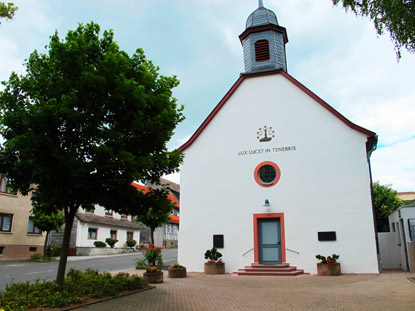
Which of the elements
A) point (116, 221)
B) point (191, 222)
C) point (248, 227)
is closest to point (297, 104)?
point (248, 227)

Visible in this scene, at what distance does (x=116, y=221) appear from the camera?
123ft

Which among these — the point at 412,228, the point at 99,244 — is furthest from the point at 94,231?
the point at 412,228

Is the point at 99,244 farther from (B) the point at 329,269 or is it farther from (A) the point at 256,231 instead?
(B) the point at 329,269

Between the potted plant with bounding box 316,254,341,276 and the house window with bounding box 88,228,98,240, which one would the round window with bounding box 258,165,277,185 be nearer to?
the potted plant with bounding box 316,254,341,276

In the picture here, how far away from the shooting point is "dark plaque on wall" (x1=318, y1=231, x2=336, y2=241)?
1514cm

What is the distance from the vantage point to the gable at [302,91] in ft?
51.6

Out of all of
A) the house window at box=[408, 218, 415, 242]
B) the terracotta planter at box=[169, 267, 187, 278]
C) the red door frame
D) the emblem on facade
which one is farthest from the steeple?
the terracotta planter at box=[169, 267, 187, 278]

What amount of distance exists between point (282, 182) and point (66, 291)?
10.6 m

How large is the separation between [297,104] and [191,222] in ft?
25.6

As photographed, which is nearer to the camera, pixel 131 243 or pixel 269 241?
pixel 269 241

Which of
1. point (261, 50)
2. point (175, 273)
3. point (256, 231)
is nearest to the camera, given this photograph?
point (175, 273)

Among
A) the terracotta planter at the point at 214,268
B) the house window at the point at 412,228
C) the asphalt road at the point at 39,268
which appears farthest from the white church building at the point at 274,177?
the asphalt road at the point at 39,268

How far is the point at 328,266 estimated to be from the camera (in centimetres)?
1430

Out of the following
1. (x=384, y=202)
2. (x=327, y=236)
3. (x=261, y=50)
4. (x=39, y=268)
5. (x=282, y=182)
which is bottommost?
(x=39, y=268)
